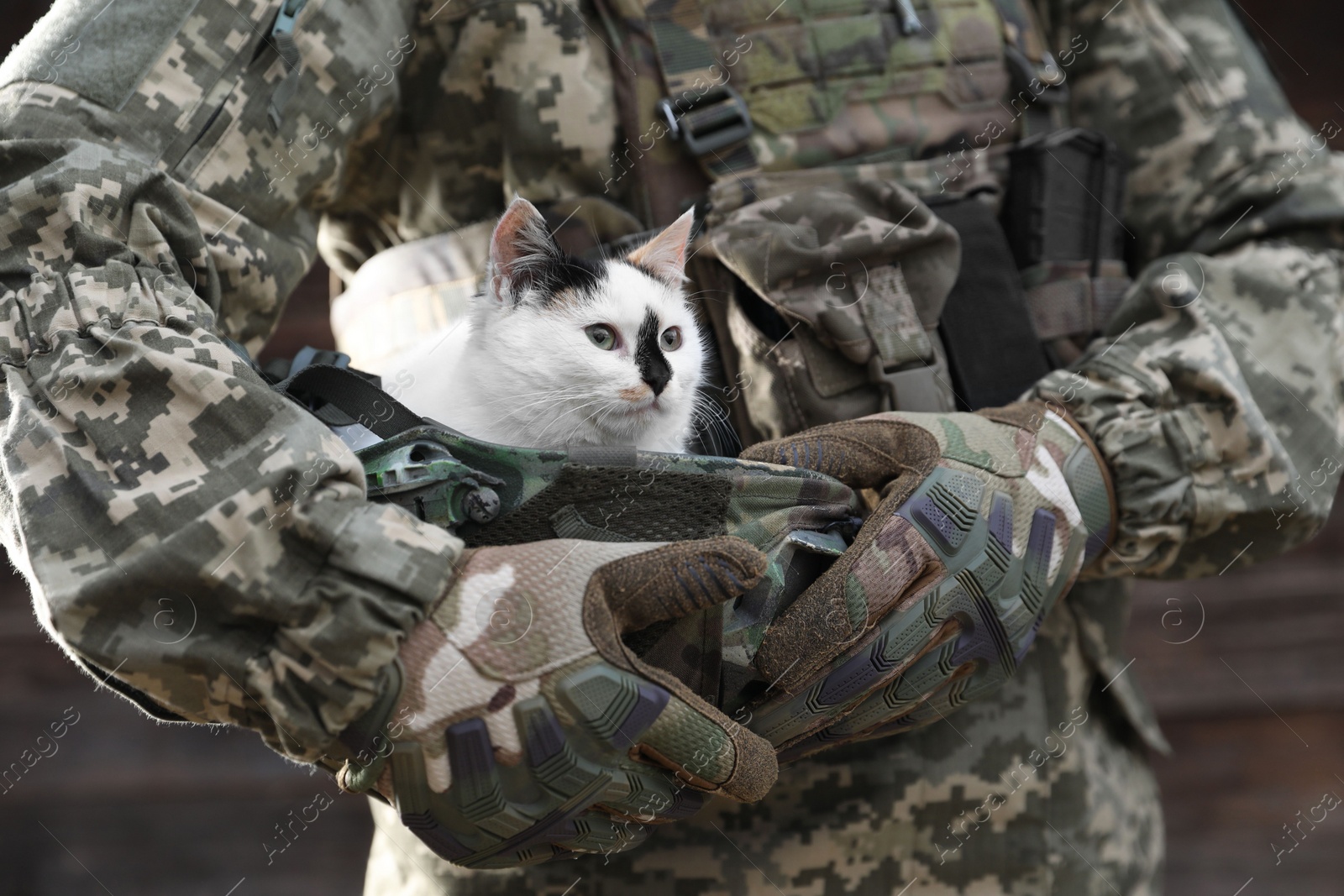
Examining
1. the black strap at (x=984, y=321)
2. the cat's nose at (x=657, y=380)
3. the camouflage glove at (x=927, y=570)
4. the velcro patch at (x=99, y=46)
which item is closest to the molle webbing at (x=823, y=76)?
the black strap at (x=984, y=321)

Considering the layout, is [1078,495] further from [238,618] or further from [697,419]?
[238,618]

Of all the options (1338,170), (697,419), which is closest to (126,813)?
(697,419)

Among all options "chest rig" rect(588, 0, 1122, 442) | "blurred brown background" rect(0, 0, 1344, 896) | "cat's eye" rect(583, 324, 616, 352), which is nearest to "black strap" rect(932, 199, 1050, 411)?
"chest rig" rect(588, 0, 1122, 442)

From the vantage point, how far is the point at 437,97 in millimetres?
1060

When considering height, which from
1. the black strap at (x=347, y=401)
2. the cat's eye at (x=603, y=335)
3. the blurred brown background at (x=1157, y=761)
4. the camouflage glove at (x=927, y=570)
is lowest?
the blurred brown background at (x=1157, y=761)

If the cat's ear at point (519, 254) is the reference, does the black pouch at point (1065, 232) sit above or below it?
below

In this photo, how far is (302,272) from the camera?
0.93 m

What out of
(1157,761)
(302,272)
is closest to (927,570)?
(302,272)

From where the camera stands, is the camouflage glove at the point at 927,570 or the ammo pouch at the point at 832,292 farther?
the ammo pouch at the point at 832,292

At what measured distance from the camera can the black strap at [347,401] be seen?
77cm

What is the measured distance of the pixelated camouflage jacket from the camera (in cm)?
62

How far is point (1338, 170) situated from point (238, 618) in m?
1.26

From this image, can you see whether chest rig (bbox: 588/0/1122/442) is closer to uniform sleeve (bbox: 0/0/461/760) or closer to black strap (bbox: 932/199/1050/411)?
black strap (bbox: 932/199/1050/411)

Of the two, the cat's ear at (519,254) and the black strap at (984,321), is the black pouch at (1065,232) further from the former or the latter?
the cat's ear at (519,254)
